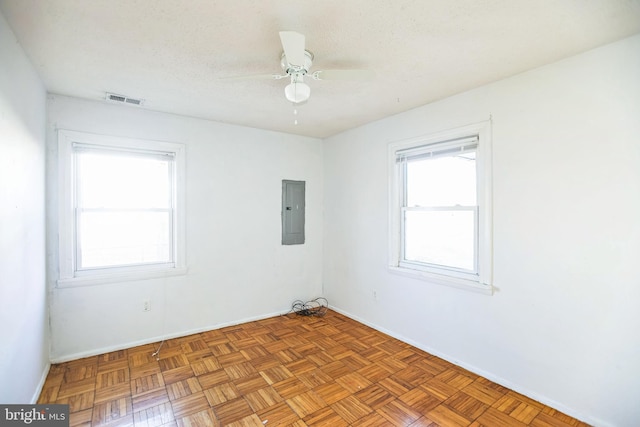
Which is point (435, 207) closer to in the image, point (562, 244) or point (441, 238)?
point (441, 238)

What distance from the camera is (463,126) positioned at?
2627mm

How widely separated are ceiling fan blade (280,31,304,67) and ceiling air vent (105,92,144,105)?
199 cm

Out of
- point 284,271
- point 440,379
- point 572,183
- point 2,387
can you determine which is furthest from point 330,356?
point 572,183

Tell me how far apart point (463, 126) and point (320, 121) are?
1.60 metres

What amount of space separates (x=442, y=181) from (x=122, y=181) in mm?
3294

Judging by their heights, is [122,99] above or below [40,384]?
above

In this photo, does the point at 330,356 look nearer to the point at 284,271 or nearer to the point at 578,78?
the point at 284,271

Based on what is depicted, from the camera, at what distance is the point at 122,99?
109 inches

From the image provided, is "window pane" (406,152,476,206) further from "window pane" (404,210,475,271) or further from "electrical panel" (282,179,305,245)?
"electrical panel" (282,179,305,245)

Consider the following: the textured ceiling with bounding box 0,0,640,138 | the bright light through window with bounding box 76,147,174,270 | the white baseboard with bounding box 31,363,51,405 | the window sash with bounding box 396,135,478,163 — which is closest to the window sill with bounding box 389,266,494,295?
the window sash with bounding box 396,135,478,163

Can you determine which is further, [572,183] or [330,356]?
[330,356]

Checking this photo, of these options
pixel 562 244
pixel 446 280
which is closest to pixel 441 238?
pixel 446 280

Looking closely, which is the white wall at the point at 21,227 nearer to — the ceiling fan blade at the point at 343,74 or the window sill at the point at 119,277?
the window sill at the point at 119,277

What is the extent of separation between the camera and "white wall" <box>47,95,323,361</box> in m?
2.77
